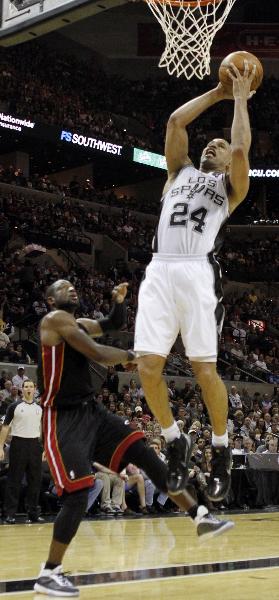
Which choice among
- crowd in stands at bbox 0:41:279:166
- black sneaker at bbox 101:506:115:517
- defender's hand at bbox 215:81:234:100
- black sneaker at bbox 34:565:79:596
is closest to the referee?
black sneaker at bbox 101:506:115:517

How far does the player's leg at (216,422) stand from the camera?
18.1ft

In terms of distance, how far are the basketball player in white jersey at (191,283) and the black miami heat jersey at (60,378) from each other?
52cm

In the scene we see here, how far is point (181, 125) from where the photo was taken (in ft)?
18.8

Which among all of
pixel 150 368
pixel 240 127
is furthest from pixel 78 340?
pixel 240 127

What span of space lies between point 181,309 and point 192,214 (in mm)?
603

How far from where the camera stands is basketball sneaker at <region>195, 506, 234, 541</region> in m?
5.43

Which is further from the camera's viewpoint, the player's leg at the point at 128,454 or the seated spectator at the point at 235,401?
the seated spectator at the point at 235,401

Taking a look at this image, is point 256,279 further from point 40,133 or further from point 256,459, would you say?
point 256,459

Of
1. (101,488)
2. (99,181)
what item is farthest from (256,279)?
(101,488)

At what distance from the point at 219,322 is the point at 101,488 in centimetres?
781

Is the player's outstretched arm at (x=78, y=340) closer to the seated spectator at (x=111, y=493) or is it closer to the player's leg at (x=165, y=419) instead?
the player's leg at (x=165, y=419)

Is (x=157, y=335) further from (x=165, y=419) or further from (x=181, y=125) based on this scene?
(x=181, y=125)

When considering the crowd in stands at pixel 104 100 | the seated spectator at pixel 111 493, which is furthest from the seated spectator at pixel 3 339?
the crowd in stands at pixel 104 100

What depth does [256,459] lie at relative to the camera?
51.6 feet
